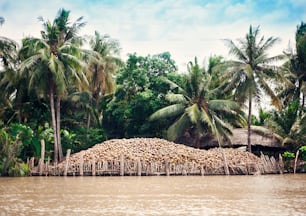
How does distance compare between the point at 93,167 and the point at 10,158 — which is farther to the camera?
the point at 10,158

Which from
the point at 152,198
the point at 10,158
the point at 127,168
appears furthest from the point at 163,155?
the point at 152,198

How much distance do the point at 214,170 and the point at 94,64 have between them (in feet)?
39.9

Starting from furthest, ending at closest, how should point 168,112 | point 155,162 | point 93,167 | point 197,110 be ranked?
point 168,112, point 197,110, point 155,162, point 93,167

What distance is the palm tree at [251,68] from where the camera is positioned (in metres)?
27.0

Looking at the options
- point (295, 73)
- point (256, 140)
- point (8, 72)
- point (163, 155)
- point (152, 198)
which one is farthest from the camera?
point (295, 73)

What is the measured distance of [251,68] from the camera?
27.2 meters

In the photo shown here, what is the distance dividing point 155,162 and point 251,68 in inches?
336

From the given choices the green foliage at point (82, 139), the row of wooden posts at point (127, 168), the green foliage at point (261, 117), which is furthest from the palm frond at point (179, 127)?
the green foliage at point (261, 117)

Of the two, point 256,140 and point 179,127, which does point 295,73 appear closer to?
point 256,140

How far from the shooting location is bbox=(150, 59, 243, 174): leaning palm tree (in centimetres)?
2681

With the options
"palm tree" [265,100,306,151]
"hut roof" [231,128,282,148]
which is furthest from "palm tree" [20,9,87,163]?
"palm tree" [265,100,306,151]

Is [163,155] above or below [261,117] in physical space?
below

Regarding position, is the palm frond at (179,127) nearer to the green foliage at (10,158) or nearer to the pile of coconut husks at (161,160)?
the pile of coconut husks at (161,160)

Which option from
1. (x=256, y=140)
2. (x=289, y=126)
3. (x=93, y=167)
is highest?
(x=289, y=126)
